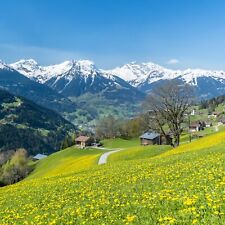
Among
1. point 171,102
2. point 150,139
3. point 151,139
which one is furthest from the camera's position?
point 150,139

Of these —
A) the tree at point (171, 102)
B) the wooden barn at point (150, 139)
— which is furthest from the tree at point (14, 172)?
the tree at point (171, 102)

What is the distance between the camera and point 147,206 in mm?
14648

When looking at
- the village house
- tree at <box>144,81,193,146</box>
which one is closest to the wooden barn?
the village house

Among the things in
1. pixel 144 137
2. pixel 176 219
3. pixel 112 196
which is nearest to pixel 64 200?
pixel 112 196

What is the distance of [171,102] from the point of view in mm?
74375

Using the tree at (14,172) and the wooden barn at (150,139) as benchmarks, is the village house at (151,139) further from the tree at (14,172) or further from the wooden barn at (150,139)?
the tree at (14,172)

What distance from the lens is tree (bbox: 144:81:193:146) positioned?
72.8 metres

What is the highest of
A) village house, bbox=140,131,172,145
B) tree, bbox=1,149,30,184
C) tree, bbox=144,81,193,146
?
tree, bbox=144,81,193,146

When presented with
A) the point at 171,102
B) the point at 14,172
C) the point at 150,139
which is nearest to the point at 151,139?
the point at 150,139

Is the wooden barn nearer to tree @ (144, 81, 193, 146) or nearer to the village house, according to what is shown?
the village house

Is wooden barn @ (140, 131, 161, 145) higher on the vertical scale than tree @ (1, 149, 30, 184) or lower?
higher

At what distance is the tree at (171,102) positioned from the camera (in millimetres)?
72750

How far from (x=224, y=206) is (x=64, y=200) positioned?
40.6 ft

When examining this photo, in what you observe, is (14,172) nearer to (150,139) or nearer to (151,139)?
(150,139)
